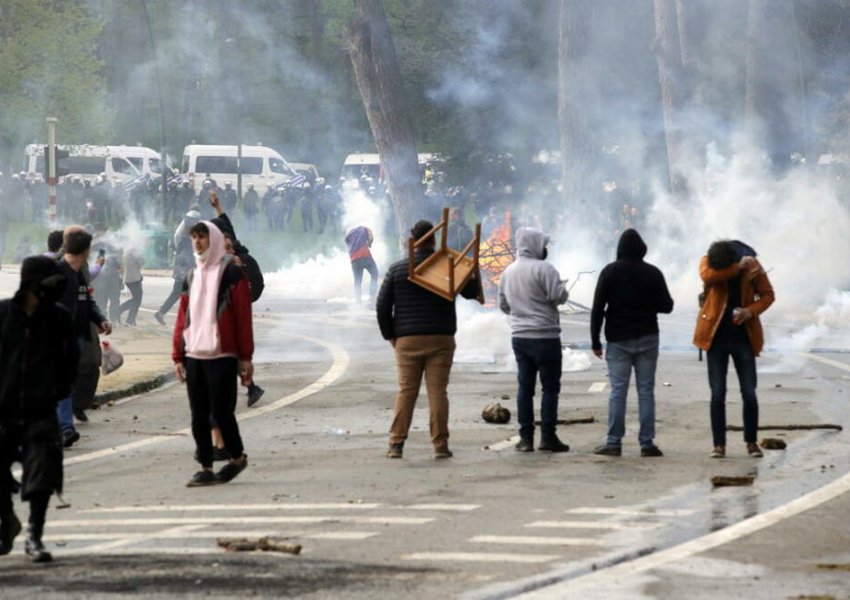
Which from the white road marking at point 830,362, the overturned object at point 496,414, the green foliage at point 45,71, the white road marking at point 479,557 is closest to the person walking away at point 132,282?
the white road marking at point 830,362

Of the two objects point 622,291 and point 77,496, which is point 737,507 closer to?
point 622,291

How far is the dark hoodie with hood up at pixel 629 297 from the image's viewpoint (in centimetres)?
1291

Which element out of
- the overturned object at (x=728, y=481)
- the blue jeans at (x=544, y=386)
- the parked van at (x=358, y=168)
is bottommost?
the overturned object at (x=728, y=481)

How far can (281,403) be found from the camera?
1670cm

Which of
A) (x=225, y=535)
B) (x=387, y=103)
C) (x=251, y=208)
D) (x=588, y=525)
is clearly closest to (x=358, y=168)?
(x=251, y=208)

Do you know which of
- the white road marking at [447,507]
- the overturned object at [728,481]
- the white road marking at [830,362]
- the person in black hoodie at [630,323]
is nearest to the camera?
the white road marking at [447,507]

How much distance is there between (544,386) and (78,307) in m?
3.41

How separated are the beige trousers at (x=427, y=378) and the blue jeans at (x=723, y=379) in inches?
70.5

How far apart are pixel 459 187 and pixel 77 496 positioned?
3547cm

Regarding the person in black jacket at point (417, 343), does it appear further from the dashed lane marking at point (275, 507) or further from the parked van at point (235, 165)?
the parked van at point (235, 165)

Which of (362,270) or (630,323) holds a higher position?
(630,323)

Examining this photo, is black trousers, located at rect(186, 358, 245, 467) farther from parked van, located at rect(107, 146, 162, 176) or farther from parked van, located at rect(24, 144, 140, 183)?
parked van, located at rect(107, 146, 162, 176)

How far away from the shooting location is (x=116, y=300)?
2789 cm

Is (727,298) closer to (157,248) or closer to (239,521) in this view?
(239,521)
